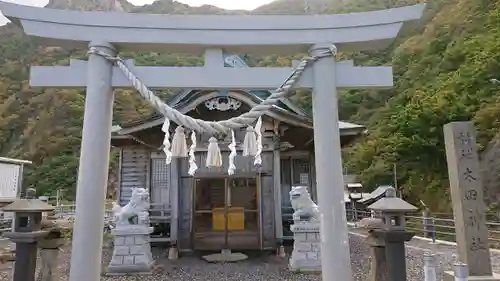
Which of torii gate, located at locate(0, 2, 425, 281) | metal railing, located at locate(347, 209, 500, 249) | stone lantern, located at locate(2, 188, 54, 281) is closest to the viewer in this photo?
torii gate, located at locate(0, 2, 425, 281)

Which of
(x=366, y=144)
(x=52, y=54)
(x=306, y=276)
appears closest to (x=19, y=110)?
(x=52, y=54)

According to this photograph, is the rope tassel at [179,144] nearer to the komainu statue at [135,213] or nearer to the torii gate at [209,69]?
the torii gate at [209,69]

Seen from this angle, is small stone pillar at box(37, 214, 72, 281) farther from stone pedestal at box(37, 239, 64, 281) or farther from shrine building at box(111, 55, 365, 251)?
shrine building at box(111, 55, 365, 251)

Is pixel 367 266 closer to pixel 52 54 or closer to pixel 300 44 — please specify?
pixel 300 44

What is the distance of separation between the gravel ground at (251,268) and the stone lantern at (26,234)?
289 centimetres

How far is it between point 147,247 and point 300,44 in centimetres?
594

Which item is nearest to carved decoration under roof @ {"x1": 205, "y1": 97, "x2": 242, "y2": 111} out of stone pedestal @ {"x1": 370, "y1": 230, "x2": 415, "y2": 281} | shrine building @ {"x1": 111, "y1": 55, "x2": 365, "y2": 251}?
shrine building @ {"x1": 111, "y1": 55, "x2": 365, "y2": 251}

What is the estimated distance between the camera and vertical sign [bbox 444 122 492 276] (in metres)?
4.65

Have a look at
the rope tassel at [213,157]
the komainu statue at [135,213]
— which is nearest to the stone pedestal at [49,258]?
the komainu statue at [135,213]

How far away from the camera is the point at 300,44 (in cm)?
399

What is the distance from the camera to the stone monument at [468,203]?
15.2 feet

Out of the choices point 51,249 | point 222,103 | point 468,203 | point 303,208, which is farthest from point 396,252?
point 222,103

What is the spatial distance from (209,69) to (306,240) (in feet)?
16.7

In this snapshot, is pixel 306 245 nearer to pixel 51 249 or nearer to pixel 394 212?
pixel 394 212
